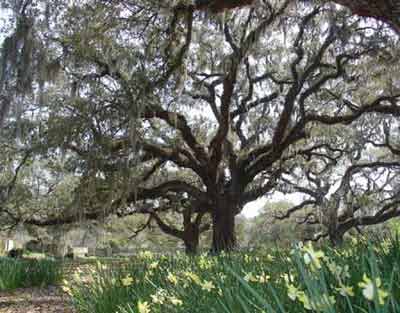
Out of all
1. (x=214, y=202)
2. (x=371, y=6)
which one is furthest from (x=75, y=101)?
(x=371, y=6)

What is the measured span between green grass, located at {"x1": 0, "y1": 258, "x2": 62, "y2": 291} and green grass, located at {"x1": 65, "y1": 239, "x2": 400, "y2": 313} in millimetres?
3306

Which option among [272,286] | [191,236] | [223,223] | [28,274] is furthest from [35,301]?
[191,236]

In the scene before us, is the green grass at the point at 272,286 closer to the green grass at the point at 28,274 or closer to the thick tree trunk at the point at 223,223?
the green grass at the point at 28,274

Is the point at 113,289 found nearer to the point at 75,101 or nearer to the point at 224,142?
the point at 75,101

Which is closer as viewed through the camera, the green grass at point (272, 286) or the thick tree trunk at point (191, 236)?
the green grass at point (272, 286)

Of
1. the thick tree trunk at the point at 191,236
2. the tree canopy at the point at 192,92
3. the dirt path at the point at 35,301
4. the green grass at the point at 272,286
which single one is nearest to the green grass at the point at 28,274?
the dirt path at the point at 35,301

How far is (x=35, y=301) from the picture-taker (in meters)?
5.84

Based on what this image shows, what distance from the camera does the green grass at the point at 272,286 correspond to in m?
1.20

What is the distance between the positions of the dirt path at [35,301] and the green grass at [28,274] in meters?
0.17

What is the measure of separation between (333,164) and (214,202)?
4.62 meters

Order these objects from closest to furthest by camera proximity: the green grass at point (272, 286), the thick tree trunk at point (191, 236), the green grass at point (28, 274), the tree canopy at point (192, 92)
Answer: the green grass at point (272, 286) < the green grass at point (28, 274) < the tree canopy at point (192, 92) < the thick tree trunk at point (191, 236)

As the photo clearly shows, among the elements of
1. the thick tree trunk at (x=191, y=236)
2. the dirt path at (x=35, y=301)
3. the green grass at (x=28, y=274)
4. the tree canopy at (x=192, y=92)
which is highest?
the tree canopy at (x=192, y=92)

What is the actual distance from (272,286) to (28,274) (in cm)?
621

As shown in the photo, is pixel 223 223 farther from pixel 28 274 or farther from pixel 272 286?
pixel 272 286
